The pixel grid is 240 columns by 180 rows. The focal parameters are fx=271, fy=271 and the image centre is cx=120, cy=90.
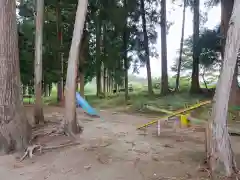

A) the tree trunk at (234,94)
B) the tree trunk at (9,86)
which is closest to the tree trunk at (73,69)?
the tree trunk at (9,86)

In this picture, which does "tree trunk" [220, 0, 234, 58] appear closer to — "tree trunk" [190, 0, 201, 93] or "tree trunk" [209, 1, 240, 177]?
"tree trunk" [190, 0, 201, 93]

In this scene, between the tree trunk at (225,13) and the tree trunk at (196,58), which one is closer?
the tree trunk at (225,13)

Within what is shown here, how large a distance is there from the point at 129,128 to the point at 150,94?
7924mm

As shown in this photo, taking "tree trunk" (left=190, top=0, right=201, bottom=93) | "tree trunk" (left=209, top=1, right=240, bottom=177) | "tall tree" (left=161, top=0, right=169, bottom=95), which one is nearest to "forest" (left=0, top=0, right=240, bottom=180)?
"tree trunk" (left=209, top=1, right=240, bottom=177)

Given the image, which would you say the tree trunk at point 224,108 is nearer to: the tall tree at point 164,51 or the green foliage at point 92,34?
the green foliage at point 92,34

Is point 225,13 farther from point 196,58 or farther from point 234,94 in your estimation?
point 196,58

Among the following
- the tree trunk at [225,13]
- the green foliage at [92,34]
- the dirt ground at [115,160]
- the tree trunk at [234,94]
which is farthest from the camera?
the green foliage at [92,34]

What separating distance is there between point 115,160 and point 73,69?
2360mm

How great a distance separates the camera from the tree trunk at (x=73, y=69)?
19.7 feet

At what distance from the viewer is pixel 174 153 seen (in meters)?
5.42

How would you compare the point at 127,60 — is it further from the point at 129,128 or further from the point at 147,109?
the point at 129,128

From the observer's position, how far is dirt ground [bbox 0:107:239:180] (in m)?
4.27

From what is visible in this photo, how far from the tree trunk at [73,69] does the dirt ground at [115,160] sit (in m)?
0.40

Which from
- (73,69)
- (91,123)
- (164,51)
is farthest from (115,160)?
(164,51)
